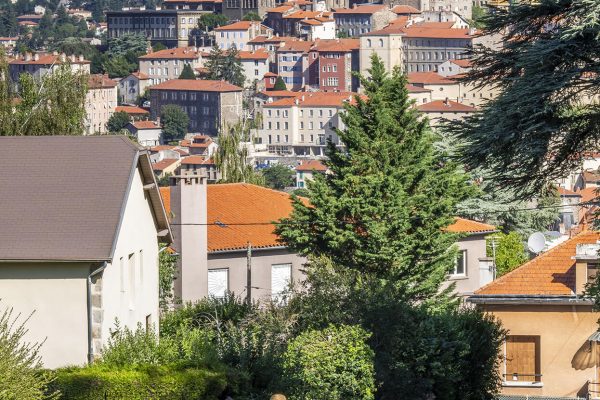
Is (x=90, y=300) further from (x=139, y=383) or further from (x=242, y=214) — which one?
(x=242, y=214)

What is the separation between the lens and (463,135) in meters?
11.4

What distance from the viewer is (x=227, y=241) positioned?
32.2m

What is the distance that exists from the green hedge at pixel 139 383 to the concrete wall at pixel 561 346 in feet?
36.8

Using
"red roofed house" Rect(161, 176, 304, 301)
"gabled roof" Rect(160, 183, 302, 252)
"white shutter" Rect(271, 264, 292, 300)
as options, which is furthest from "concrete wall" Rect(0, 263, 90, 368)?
"white shutter" Rect(271, 264, 292, 300)

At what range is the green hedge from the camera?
1377 centimetres

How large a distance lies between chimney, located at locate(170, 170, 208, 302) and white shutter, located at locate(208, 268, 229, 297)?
1.90 metres

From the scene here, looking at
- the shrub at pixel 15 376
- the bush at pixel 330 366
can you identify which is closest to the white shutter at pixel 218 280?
the bush at pixel 330 366

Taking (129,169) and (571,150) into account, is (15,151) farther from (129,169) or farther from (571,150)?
(571,150)

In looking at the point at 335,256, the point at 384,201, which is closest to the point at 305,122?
the point at 384,201

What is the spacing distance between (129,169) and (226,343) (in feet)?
9.44

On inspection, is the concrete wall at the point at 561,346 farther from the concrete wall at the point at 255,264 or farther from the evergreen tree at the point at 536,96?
the evergreen tree at the point at 536,96

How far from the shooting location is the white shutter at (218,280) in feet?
103

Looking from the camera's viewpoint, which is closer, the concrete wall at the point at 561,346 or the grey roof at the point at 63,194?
the grey roof at the point at 63,194

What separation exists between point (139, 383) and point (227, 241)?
60.2 feet
